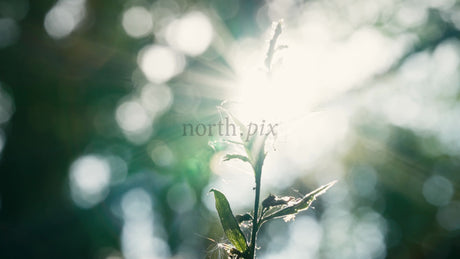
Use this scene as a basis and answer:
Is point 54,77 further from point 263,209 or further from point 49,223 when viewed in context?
point 263,209

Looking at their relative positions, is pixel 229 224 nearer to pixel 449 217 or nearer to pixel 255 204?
pixel 255 204

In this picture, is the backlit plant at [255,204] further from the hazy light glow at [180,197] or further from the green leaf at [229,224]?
the hazy light glow at [180,197]

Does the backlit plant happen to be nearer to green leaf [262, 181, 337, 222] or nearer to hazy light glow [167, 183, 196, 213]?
green leaf [262, 181, 337, 222]

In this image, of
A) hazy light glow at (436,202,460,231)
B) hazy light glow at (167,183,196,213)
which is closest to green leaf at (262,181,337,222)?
hazy light glow at (167,183,196,213)

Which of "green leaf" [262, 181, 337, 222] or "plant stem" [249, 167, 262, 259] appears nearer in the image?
"plant stem" [249, 167, 262, 259]

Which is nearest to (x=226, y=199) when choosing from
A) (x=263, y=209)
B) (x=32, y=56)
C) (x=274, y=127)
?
(x=263, y=209)

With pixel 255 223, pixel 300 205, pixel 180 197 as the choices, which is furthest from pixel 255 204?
pixel 180 197

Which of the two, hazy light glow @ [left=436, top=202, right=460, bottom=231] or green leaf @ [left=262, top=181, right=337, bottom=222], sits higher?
green leaf @ [left=262, top=181, right=337, bottom=222]

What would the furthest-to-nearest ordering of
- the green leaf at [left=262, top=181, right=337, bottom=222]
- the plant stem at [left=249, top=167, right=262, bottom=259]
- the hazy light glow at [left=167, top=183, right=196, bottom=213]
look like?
1. the hazy light glow at [left=167, top=183, right=196, bottom=213]
2. the green leaf at [left=262, top=181, right=337, bottom=222]
3. the plant stem at [left=249, top=167, right=262, bottom=259]
